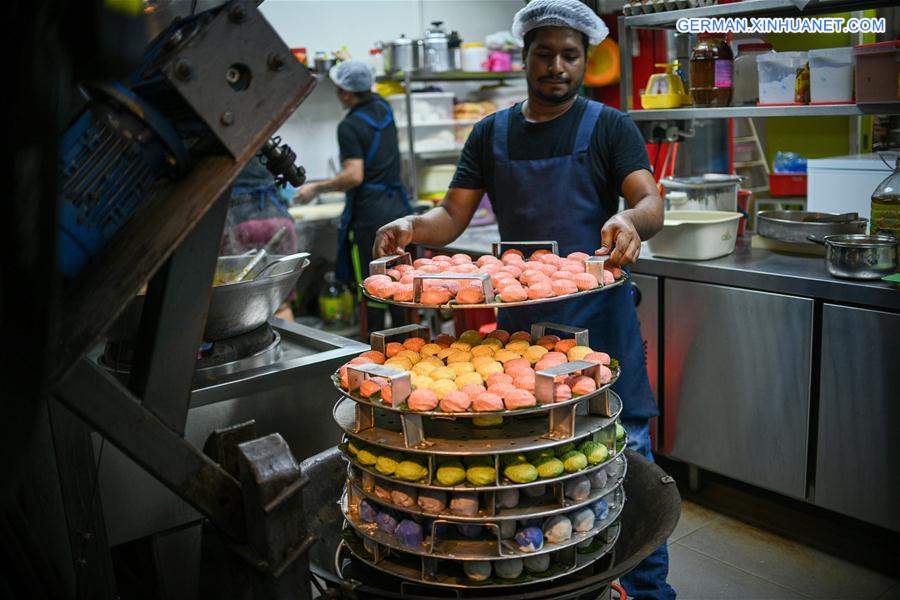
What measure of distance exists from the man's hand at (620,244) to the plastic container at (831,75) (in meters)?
1.80

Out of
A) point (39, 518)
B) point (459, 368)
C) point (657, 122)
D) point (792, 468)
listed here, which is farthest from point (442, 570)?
point (657, 122)

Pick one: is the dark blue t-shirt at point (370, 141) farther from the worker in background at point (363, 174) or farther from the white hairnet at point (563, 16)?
the white hairnet at point (563, 16)

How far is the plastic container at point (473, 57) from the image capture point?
6.66 meters

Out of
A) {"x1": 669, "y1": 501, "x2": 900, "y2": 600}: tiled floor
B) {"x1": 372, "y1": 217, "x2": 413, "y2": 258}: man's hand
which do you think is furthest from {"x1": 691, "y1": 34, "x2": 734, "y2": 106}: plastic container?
{"x1": 372, "y1": 217, "x2": 413, "y2": 258}: man's hand

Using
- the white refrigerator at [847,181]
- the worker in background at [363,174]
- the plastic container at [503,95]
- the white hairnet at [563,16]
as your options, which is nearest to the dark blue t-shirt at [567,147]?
the white hairnet at [563,16]

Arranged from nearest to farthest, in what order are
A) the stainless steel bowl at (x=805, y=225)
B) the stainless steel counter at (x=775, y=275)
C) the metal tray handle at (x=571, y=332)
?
the metal tray handle at (x=571, y=332) → the stainless steel counter at (x=775, y=275) → the stainless steel bowl at (x=805, y=225)

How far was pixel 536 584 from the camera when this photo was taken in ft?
4.94

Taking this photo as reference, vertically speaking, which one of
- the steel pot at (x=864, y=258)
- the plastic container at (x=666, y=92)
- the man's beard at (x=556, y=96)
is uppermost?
the plastic container at (x=666, y=92)

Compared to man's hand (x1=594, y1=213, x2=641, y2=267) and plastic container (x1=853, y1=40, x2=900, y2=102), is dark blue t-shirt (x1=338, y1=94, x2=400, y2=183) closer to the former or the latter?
plastic container (x1=853, y1=40, x2=900, y2=102)

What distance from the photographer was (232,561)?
129cm

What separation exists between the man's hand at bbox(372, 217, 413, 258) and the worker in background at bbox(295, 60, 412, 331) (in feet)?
10.5

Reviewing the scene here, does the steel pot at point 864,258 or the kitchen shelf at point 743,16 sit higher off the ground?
the kitchen shelf at point 743,16

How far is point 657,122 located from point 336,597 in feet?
10.0

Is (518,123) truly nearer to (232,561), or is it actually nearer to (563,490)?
(563,490)
